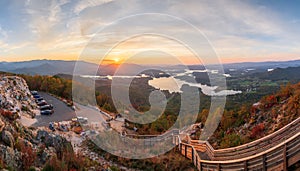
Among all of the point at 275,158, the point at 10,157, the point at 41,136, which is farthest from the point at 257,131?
the point at 10,157

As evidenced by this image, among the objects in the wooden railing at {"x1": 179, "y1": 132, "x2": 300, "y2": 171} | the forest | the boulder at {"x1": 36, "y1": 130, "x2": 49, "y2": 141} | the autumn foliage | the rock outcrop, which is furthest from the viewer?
the forest

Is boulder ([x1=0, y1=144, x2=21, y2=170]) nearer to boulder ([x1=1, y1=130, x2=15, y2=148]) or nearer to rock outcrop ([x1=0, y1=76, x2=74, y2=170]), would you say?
rock outcrop ([x1=0, y1=76, x2=74, y2=170])

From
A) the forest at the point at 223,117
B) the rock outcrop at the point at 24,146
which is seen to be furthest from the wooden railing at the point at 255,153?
the rock outcrop at the point at 24,146

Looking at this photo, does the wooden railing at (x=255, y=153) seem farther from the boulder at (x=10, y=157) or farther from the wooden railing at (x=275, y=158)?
the boulder at (x=10, y=157)

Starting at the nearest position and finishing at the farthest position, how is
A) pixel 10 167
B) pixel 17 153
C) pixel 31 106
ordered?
pixel 10 167, pixel 17 153, pixel 31 106

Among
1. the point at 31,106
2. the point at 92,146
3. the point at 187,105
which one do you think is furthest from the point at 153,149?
the point at 31,106

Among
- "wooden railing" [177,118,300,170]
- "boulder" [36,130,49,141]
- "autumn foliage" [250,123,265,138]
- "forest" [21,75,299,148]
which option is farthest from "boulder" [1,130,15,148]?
"autumn foliage" [250,123,265,138]

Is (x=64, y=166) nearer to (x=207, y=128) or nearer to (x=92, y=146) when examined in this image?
(x=92, y=146)

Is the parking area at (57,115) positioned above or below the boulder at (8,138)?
below

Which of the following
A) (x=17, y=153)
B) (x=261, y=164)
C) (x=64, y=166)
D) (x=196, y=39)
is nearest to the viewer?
(x=261, y=164)
